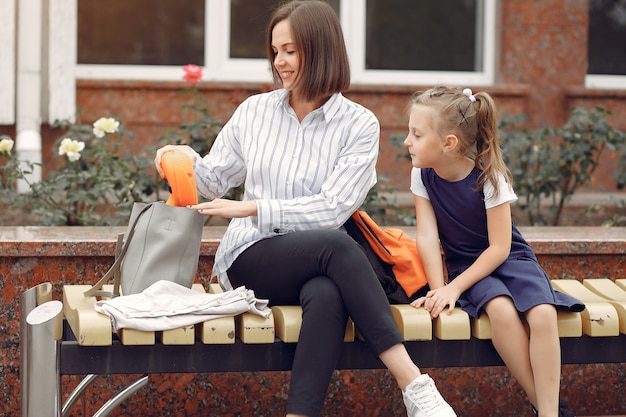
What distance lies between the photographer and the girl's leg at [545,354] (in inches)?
117

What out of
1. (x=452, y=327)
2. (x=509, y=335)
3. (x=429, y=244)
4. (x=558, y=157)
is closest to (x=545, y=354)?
(x=509, y=335)

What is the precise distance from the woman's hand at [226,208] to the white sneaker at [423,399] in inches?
26.3

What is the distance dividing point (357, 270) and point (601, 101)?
4.17 meters

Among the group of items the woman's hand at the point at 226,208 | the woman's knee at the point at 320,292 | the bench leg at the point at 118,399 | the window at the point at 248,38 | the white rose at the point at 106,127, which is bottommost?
the bench leg at the point at 118,399

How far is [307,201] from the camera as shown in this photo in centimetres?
312

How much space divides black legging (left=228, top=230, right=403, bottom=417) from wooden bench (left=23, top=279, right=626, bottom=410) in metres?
0.07

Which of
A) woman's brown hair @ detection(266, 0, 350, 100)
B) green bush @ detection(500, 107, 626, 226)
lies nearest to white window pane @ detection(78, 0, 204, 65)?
green bush @ detection(500, 107, 626, 226)

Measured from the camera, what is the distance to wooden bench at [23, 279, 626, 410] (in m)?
2.81

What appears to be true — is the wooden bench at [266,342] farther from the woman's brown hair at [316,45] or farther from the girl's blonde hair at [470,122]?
the woman's brown hair at [316,45]

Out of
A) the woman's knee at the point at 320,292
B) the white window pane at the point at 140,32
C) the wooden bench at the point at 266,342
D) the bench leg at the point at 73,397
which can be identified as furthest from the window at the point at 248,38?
the woman's knee at the point at 320,292

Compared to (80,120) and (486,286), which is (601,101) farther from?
(486,286)

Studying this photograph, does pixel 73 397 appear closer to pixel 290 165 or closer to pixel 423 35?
pixel 290 165

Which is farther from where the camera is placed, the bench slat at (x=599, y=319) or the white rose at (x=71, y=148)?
the white rose at (x=71, y=148)

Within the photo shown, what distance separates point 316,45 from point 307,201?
48cm
